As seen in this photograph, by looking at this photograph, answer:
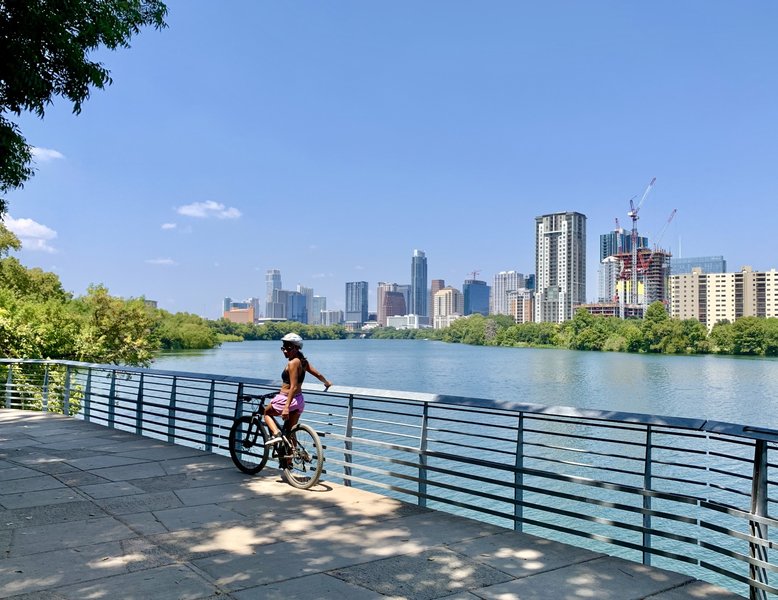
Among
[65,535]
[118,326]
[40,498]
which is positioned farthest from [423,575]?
[118,326]

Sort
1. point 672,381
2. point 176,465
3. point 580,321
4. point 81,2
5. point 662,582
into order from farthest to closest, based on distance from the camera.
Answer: point 580,321 → point 672,381 → point 176,465 → point 81,2 → point 662,582

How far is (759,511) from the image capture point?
422cm

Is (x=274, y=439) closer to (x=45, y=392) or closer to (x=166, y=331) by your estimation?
(x=45, y=392)

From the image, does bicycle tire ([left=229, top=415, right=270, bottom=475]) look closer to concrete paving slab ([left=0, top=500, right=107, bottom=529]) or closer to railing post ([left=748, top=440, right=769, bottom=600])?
concrete paving slab ([left=0, top=500, right=107, bottom=529])

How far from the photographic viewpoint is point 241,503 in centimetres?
658

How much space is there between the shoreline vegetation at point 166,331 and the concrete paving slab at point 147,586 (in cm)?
2365

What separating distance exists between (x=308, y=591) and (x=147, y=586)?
1.06m

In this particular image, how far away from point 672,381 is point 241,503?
54967mm

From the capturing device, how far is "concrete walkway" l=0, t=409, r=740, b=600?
14.3 ft

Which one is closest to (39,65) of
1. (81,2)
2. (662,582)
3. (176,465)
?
(81,2)

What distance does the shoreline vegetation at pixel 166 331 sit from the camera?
28.7 metres

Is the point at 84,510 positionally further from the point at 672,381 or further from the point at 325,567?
the point at 672,381

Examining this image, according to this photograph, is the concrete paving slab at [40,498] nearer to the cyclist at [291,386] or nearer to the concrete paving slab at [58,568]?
the concrete paving slab at [58,568]

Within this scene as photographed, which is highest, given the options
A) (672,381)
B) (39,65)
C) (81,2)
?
(81,2)
